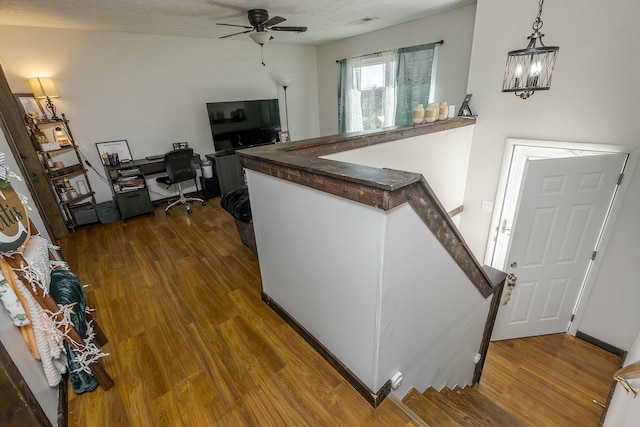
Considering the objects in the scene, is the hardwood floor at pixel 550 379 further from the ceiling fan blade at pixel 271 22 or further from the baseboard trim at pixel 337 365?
the ceiling fan blade at pixel 271 22

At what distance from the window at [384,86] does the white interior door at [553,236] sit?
2.03 metres

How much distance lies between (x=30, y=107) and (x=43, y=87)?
0.31 metres

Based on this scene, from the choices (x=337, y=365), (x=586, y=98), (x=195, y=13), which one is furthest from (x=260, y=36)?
(x=337, y=365)

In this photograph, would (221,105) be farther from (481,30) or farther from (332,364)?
(332,364)

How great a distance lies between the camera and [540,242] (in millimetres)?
2535

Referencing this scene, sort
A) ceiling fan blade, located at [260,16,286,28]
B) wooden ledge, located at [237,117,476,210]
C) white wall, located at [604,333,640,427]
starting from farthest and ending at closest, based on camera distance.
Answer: ceiling fan blade, located at [260,16,286,28]
white wall, located at [604,333,640,427]
wooden ledge, located at [237,117,476,210]

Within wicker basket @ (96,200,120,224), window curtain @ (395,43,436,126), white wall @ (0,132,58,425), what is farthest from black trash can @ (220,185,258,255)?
window curtain @ (395,43,436,126)

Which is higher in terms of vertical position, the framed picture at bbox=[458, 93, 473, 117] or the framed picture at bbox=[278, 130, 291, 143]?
the framed picture at bbox=[458, 93, 473, 117]

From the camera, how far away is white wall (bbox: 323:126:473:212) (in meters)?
2.26

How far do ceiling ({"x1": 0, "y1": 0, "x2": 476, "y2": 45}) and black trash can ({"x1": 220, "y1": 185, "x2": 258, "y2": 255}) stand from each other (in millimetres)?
1947

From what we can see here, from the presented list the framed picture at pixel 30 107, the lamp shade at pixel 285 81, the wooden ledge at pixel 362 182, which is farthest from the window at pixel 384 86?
the framed picture at pixel 30 107

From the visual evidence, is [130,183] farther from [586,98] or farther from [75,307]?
[586,98]

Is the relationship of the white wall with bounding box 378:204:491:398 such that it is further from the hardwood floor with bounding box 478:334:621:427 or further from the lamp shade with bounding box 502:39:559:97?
the lamp shade with bounding box 502:39:559:97

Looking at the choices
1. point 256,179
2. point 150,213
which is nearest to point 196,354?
point 256,179
